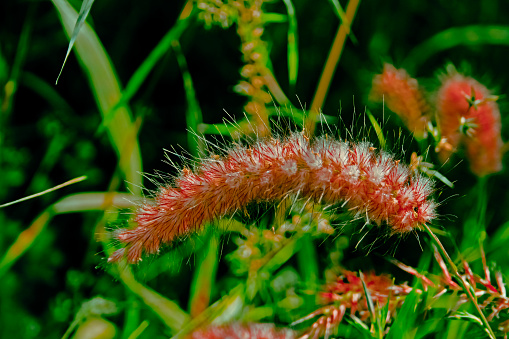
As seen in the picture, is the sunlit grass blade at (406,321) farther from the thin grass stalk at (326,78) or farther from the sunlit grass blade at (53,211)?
the sunlit grass blade at (53,211)

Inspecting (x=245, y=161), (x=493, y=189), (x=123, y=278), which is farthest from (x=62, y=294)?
(x=493, y=189)

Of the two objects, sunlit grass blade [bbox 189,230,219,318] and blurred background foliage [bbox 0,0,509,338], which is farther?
blurred background foliage [bbox 0,0,509,338]

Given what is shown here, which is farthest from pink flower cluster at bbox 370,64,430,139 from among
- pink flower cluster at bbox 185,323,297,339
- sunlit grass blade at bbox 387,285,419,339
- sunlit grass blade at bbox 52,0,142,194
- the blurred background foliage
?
sunlit grass blade at bbox 52,0,142,194

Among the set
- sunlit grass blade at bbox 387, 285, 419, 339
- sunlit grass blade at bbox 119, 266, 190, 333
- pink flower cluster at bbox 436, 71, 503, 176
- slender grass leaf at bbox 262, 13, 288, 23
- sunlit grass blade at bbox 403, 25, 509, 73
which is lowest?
sunlit grass blade at bbox 119, 266, 190, 333

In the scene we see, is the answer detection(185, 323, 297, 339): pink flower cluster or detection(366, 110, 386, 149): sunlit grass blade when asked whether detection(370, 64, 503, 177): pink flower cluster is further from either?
detection(185, 323, 297, 339): pink flower cluster

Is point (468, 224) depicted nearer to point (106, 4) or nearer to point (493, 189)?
point (493, 189)

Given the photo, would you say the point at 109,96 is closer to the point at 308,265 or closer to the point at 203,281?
the point at 203,281

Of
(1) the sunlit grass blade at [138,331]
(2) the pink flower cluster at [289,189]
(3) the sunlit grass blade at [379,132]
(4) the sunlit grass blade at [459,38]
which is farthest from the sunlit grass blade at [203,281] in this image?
(4) the sunlit grass blade at [459,38]
